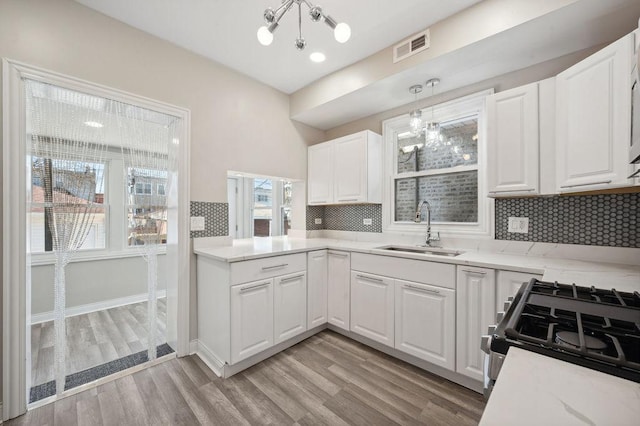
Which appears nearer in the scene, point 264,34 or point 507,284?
point 264,34

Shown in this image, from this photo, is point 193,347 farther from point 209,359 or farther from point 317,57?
point 317,57

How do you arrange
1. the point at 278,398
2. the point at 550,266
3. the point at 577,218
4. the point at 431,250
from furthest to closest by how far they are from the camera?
the point at 431,250
the point at 577,218
the point at 278,398
the point at 550,266

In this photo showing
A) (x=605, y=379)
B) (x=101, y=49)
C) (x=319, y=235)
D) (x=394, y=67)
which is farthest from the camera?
(x=319, y=235)

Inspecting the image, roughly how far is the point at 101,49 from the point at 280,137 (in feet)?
5.38

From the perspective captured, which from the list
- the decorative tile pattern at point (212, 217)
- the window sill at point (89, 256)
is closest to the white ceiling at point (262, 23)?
the decorative tile pattern at point (212, 217)

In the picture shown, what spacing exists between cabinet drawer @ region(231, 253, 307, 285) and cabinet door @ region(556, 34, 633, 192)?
6.50 ft

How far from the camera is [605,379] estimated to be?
0.50 meters

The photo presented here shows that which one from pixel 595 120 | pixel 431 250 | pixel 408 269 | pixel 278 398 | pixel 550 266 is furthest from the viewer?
pixel 431 250

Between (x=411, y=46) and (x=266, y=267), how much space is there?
2.10m

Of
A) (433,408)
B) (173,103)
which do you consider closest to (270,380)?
(433,408)

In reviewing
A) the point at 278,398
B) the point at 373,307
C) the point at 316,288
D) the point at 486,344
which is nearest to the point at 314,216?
the point at 316,288

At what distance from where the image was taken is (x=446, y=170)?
8.26 feet

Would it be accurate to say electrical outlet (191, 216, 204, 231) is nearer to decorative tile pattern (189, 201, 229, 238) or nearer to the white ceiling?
decorative tile pattern (189, 201, 229, 238)

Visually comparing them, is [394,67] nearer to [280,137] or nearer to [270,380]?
[280,137]
